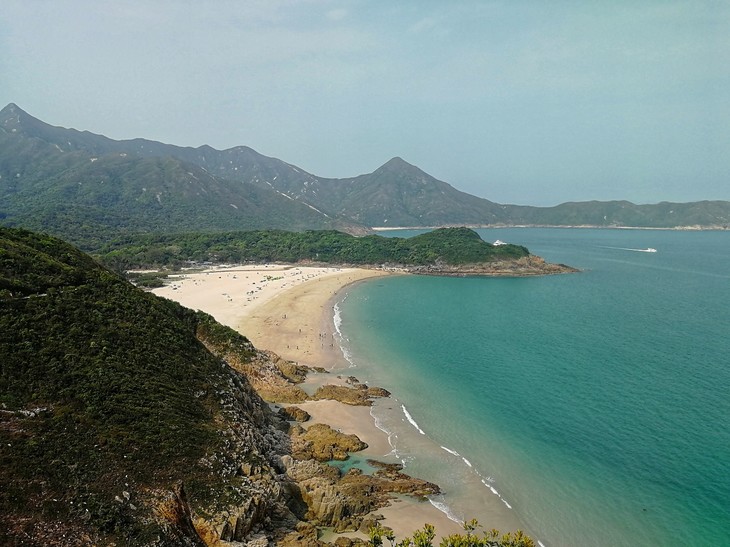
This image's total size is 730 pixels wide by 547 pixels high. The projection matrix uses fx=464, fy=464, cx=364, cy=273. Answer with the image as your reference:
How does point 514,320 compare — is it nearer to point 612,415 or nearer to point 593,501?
point 612,415

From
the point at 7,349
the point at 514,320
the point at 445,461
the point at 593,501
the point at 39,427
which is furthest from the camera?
the point at 514,320

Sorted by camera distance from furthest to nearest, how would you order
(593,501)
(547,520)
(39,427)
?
1. (593,501)
2. (547,520)
3. (39,427)

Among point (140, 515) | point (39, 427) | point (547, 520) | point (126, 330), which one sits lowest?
point (547, 520)

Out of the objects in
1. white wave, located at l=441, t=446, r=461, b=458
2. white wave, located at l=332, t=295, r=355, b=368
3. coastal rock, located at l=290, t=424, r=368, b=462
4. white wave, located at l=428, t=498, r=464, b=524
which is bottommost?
white wave, located at l=428, t=498, r=464, b=524

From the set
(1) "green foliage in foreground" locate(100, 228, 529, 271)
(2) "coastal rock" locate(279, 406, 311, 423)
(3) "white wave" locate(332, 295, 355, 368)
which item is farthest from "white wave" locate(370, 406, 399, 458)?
(1) "green foliage in foreground" locate(100, 228, 529, 271)

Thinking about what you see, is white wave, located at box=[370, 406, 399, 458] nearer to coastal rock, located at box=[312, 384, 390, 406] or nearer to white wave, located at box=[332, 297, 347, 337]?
coastal rock, located at box=[312, 384, 390, 406]

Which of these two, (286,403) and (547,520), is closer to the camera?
(547,520)

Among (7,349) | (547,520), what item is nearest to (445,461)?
(547,520)
